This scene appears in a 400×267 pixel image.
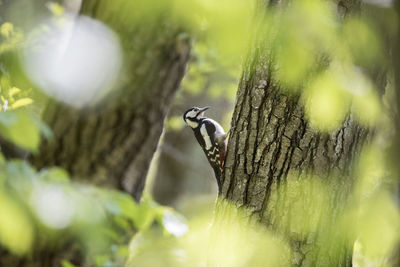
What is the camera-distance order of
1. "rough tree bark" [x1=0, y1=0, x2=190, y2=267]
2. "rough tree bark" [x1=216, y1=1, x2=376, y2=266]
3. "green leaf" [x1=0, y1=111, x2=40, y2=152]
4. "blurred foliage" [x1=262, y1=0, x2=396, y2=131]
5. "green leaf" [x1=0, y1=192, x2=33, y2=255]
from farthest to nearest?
"rough tree bark" [x1=0, y1=0, x2=190, y2=267], "rough tree bark" [x1=216, y1=1, x2=376, y2=266], "green leaf" [x1=0, y1=111, x2=40, y2=152], "green leaf" [x1=0, y1=192, x2=33, y2=255], "blurred foliage" [x1=262, y1=0, x2=396, y2=131]

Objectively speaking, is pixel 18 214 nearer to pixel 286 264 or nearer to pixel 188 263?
pixel 286 264

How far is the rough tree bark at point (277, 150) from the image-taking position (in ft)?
5.51

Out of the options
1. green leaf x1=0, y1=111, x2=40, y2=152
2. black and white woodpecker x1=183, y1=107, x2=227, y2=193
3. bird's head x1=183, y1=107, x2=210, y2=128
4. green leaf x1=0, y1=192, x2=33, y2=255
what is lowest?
green leaf x1=0, y1=192, x2=33, y2=255

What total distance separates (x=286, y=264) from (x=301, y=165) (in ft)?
1.20

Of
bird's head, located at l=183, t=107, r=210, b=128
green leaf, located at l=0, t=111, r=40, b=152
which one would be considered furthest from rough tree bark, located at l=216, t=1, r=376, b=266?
bird's head, located at l=183, t=107, r=210, b=128

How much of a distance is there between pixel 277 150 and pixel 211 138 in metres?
1.79

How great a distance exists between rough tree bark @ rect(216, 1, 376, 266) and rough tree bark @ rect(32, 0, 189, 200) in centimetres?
152

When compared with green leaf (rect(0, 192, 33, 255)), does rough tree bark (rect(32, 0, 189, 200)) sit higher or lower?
higher

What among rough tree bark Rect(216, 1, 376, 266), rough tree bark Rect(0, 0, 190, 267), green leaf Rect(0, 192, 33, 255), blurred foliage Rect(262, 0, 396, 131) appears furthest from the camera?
rough tree bark Rect(0, 0, 190, 267)

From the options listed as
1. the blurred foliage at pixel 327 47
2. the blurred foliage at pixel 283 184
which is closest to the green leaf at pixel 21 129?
the blurred foliage at pixel 283 184

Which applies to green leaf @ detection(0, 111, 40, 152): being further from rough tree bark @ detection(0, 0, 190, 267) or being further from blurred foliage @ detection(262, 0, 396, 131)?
rough tree bark @ detection(0, 0, 190, 267)

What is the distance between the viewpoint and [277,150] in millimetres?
1731

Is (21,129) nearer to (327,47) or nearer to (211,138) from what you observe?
(327,47)

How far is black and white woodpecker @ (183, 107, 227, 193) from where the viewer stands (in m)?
3.18
